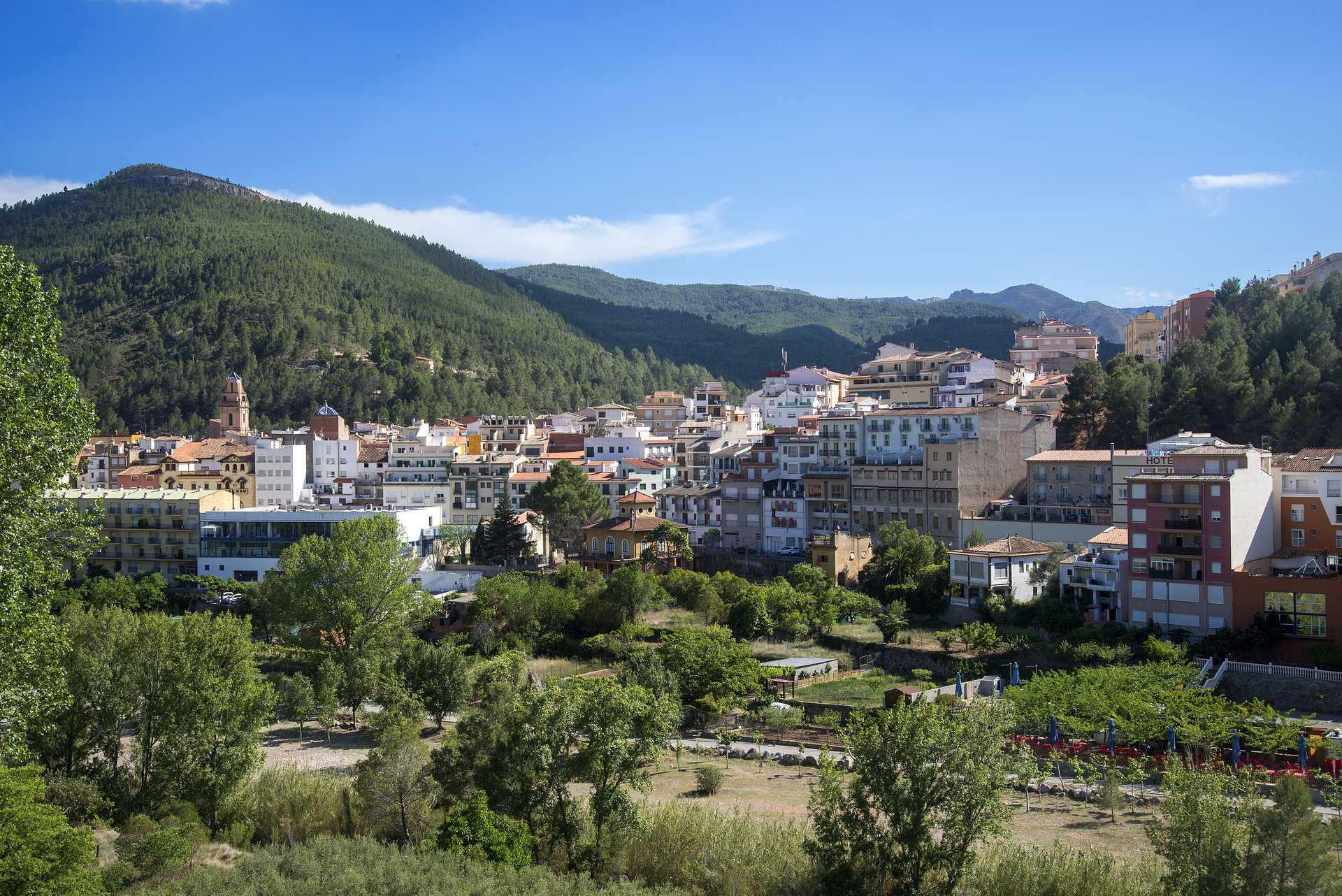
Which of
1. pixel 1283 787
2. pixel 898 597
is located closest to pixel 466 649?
pixel 898 597

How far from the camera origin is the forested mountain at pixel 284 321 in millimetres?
107812

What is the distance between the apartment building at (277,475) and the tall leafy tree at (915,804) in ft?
197

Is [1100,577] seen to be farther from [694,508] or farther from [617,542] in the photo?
[694,508]

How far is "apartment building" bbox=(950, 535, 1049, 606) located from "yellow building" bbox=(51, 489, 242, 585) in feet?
139

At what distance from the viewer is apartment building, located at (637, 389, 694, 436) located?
296ft

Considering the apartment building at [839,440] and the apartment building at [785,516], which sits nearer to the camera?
the apartment building at [785,516]

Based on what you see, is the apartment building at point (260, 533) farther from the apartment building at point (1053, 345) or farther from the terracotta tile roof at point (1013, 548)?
the apartment building at point (1053, 345)

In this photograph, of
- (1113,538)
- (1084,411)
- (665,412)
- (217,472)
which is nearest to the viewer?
(1113,538)

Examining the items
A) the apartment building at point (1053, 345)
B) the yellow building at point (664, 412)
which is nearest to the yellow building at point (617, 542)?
the yellow building at point (664, 412)

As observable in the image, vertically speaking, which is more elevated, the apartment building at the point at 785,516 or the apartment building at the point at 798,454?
the apartment building at the point at 798,454

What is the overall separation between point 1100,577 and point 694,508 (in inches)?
1030

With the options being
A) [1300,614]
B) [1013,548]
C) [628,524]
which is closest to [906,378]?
[628,524]

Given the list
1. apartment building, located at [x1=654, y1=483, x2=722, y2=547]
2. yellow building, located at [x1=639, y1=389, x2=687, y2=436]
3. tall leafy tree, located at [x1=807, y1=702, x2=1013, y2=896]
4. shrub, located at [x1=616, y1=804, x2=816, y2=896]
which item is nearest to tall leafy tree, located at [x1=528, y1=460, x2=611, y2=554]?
apartment building, located at [x1=654, y1=483, x2=722, y2=547]

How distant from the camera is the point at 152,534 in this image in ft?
204
